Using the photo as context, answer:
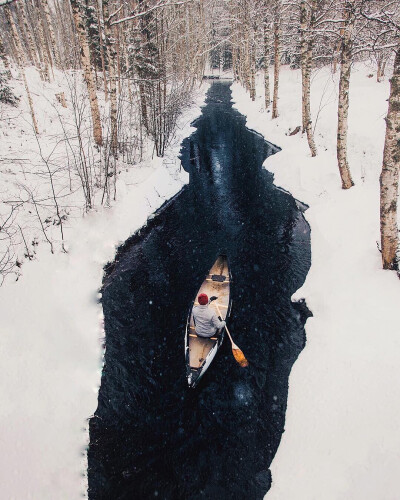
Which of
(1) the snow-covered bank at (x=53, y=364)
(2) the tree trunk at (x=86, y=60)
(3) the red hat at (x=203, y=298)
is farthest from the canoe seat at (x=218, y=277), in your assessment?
(2) the tree trunk at (x=86, y=60)

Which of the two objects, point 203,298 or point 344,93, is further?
point 344,93

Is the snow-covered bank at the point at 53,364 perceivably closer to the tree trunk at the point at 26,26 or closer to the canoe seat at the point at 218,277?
the canoe seat at the point at 218,277

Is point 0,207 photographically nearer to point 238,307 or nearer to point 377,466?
point 238,307

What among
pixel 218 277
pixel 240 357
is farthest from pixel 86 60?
pixel 240 357

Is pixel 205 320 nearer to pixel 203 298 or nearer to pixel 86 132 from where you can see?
pixel 203 298

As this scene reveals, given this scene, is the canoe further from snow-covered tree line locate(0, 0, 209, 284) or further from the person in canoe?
snow-covered tree line locate(0, 0, 209, 284)

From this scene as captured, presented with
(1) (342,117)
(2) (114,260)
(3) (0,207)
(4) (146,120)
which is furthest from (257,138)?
(3) (0,207)

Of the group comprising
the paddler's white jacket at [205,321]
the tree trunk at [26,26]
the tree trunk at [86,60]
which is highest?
the tree trunk at [26,26]
